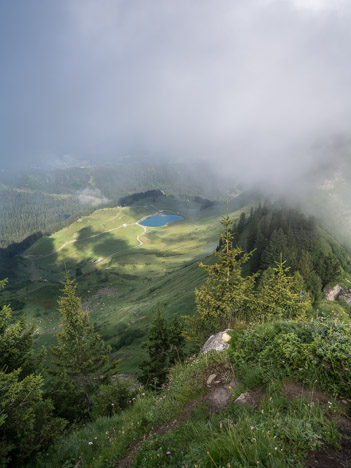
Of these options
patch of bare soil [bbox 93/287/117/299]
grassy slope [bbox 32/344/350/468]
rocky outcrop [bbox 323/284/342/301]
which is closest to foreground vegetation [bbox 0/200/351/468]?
grassy slope [bbox 32/344/350/468]

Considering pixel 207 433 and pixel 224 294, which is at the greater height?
pixel 207 433

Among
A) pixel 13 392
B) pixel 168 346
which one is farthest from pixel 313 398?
pixel 168 346

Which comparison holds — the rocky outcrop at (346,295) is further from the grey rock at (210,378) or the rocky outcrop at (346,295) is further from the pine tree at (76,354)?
the grey rock at (210,378)

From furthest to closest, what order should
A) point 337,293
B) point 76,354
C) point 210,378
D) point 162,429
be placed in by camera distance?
point 337,293 → point 76,354 → point 210,378 → point 162,429

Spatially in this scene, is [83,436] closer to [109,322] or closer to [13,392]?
[13,392]

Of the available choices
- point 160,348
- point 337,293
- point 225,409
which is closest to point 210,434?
point 225,409

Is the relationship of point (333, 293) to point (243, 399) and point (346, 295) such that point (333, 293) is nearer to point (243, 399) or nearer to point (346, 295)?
point (346, 295)

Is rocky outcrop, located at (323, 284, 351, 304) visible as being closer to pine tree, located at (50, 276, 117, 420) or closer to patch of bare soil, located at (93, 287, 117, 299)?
pine tree, located at (50, 276, 117, 420)
